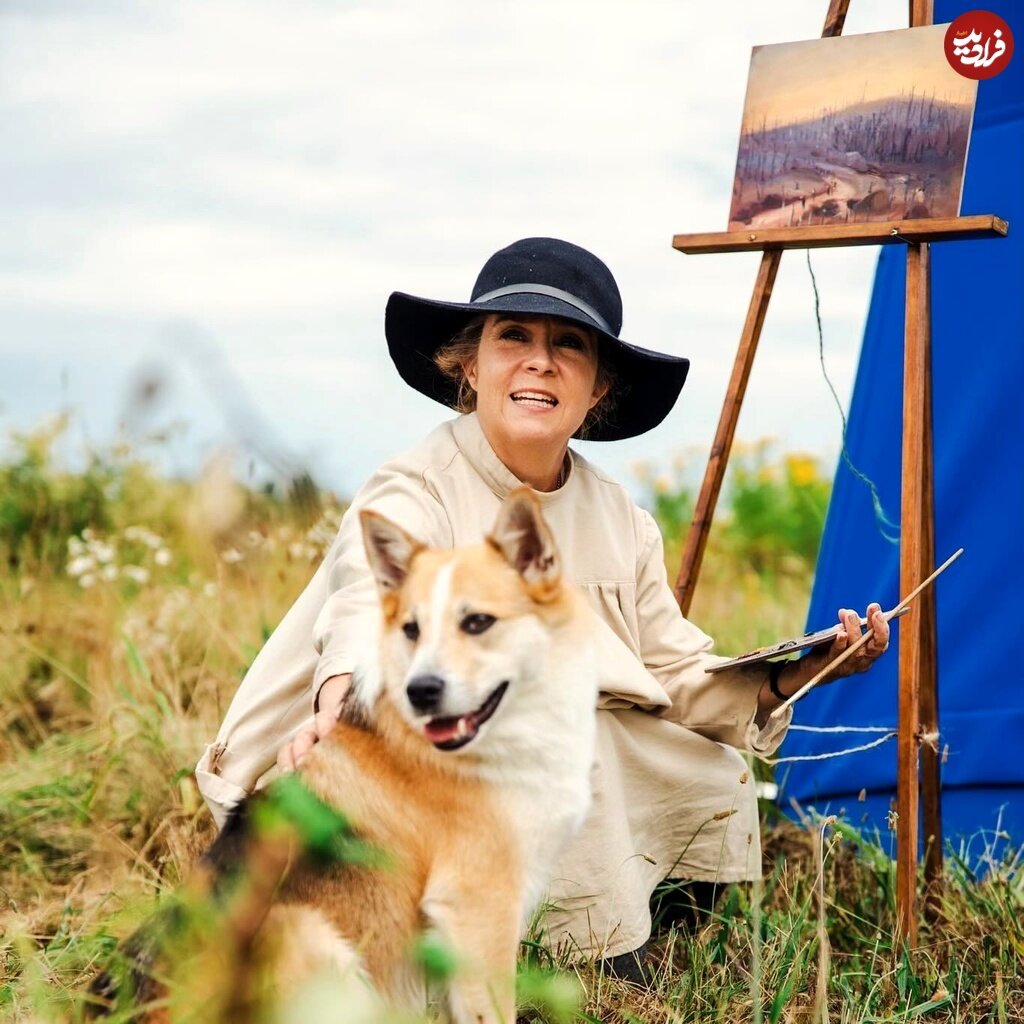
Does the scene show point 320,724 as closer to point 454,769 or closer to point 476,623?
point 454,769

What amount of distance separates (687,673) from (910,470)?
0.77m

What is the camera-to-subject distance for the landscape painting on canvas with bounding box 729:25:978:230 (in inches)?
127

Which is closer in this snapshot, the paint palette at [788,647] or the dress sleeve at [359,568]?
the dress sleeve at [359,568]

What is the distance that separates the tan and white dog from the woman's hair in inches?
37.6

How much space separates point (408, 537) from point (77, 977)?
1.43m

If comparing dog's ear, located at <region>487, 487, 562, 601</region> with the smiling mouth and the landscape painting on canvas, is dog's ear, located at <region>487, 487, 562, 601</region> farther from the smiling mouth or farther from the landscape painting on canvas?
the landscape painting on canvas

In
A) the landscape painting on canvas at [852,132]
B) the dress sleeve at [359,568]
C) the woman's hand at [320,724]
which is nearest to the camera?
the woman's hand at [320,724]

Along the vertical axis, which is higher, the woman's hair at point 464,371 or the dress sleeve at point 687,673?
the woman's hair at point 464,371

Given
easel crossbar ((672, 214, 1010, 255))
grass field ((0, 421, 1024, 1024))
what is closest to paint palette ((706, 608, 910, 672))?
grass field ((0, 421, 1024, 1024))

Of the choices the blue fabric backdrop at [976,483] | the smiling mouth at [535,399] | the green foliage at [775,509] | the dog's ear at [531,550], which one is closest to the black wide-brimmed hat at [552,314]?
the smiling mouth at [535,399]

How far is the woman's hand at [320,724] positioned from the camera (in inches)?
93.2

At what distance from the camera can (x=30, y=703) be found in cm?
500

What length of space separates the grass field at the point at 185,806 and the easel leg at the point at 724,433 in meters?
0.85

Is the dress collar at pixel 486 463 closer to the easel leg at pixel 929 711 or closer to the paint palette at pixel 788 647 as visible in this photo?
the paint palette at pixel 788 647
